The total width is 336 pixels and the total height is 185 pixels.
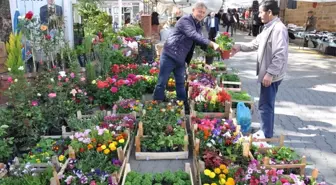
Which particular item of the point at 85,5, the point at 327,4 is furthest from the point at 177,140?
the point at 327,4

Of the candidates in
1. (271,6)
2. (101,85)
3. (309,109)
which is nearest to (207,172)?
(271,6)

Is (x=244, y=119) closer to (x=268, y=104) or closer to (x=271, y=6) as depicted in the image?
(x=268, y=104)

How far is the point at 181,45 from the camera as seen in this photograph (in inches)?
168

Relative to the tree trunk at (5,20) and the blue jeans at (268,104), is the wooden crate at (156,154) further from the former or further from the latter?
the tree trunk at (5,20)

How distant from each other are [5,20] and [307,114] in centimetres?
552

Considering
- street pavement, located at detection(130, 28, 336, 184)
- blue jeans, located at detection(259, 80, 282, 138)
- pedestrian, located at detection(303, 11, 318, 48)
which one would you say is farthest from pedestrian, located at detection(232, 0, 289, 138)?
pedestrian, located at detection(303, 11, 318, 48)

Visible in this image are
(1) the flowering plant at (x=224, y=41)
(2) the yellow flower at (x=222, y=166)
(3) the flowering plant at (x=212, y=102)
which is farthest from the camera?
(1) the flowering plant at (x=224, y=41)

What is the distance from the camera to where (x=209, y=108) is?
432 centimetres

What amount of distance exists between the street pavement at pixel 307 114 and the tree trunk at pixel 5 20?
11.9 feet

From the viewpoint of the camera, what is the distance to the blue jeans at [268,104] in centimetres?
359

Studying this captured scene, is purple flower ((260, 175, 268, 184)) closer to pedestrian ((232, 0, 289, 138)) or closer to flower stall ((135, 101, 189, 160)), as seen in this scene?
flower stall ((135, 101, 189, 160))

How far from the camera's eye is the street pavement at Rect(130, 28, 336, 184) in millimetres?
3510

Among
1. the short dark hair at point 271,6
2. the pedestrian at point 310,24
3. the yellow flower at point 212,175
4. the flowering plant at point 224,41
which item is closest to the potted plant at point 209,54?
the flowering plant at point 224,41

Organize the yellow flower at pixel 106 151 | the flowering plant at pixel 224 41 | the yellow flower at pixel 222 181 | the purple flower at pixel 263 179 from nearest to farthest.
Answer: the purple flower at pixel 263 179 → the yellow flower at pixel 222 181 → the yellow flower at pixel 106 151 → the flowering plant at pixel 224 41
